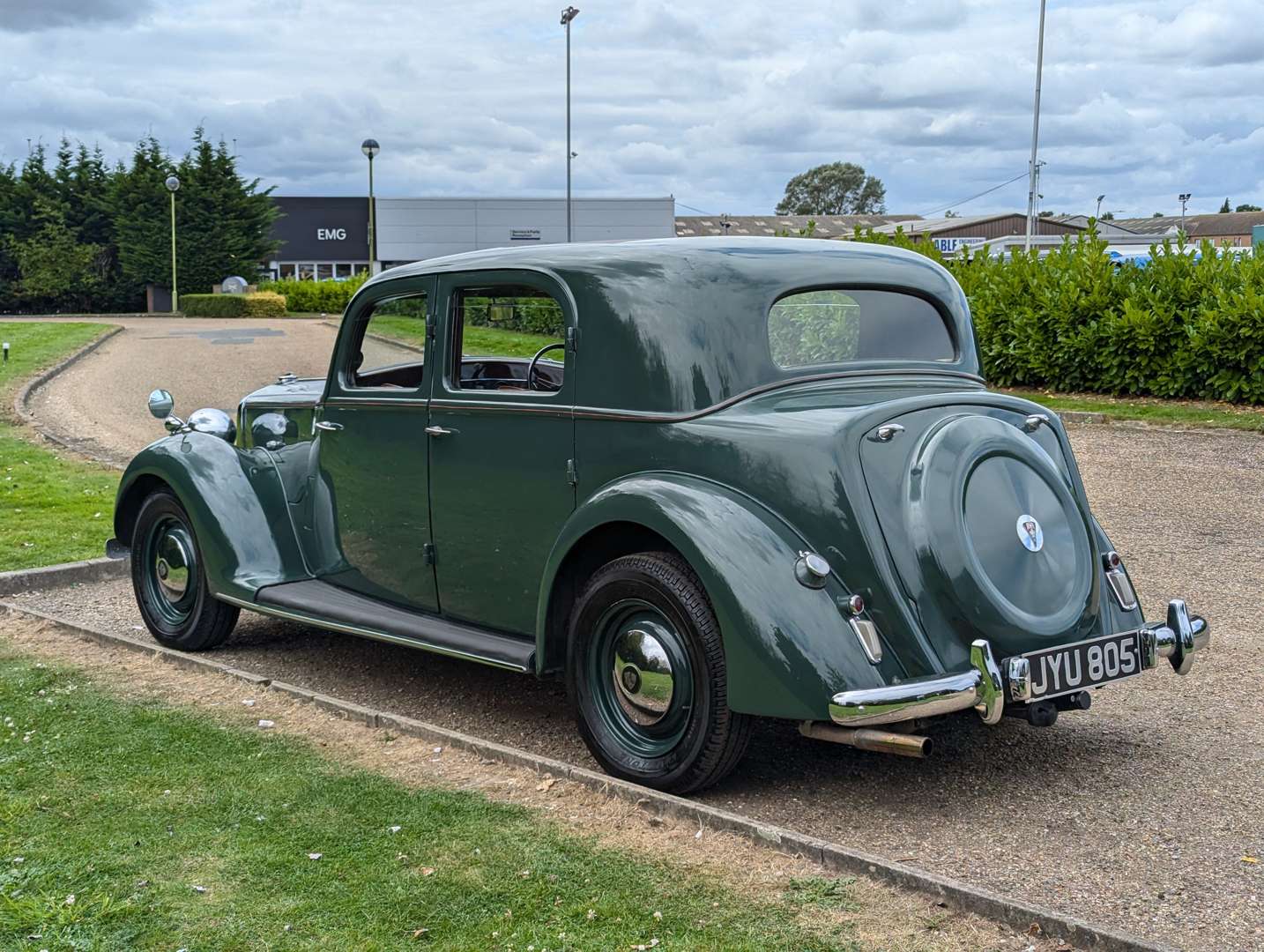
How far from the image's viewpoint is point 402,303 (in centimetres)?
582

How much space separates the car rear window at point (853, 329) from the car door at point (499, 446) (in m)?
0.80

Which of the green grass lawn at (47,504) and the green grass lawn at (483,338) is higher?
the green grass lawn at (483,338)

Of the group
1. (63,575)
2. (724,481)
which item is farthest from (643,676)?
(63,575)

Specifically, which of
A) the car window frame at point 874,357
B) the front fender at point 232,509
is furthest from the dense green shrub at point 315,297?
the car window frame at point 874,357

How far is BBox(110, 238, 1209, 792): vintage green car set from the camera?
158 inches

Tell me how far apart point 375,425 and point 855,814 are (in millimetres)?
2617

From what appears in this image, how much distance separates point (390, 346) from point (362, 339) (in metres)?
0.36

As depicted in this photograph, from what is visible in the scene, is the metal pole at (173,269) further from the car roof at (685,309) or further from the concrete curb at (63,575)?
the car roof at (685,309)

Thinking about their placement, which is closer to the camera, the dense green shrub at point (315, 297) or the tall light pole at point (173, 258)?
the tall light pole at point (173, 258)

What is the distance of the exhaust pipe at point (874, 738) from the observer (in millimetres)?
3938

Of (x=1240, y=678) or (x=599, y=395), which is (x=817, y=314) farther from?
(x=1240, y=678)

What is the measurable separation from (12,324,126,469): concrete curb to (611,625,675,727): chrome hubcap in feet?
29.2

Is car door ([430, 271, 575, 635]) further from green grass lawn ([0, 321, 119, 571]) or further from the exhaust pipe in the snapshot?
green grass lawn ([0, 321, 119, 571])

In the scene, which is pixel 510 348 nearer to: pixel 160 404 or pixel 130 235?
pixel 160 404
